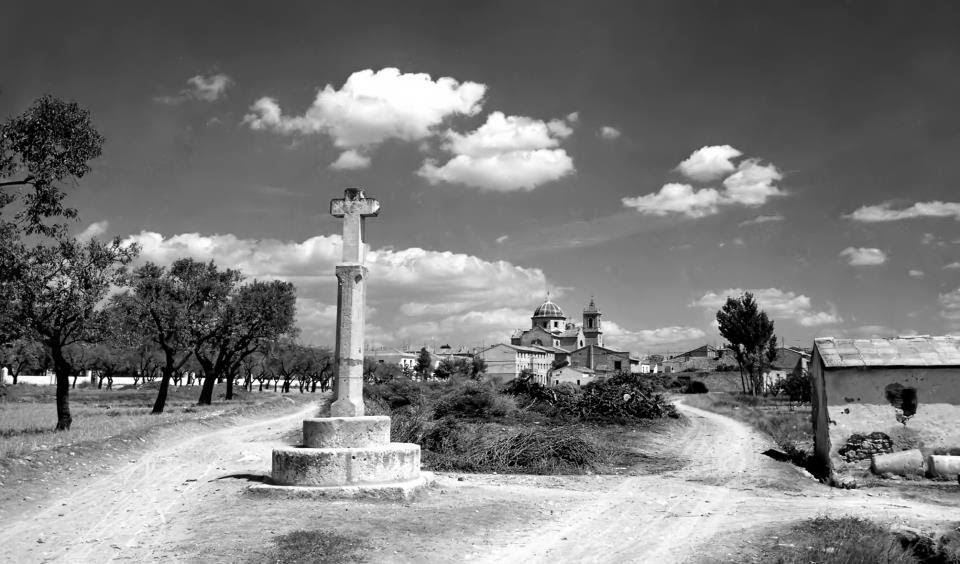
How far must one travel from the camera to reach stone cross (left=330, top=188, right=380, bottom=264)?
35.2 feet

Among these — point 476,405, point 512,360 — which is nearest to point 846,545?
point 476,405

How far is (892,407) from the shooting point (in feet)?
40.1

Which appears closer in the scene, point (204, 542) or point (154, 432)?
point (204, 542)

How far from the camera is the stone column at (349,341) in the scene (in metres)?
10.2

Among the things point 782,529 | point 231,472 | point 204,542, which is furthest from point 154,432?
point 782,529

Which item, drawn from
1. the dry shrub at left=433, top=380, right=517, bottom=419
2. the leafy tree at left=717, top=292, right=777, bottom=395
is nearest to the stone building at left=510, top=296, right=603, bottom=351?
the leafy tree at left=717, top=292, right=777, bottom=395

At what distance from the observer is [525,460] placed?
42.5ft

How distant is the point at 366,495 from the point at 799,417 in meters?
21.6

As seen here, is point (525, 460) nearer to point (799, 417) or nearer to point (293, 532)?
point (293, 532)

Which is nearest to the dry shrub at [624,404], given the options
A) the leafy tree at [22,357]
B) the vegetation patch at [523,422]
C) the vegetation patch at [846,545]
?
the vegetation patch at [523,422]

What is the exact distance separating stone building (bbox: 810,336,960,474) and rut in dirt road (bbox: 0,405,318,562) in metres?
10.3

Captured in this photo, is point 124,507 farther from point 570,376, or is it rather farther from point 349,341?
point 570,376

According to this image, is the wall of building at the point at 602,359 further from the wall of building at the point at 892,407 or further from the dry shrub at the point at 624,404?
the wall of building at the point at 892,407

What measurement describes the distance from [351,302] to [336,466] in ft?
8.31
